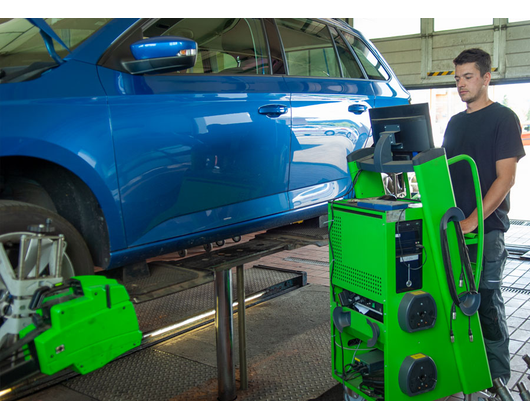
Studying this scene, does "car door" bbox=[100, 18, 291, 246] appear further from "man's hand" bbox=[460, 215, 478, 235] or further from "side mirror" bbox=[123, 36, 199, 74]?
"man's hand" bbox=[460, 215, 478, 235]

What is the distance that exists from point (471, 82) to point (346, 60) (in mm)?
1050

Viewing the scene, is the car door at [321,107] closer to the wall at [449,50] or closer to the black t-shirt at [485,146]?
the black t-shirt at [485,146]

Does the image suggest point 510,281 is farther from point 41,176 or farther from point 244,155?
point 41,176

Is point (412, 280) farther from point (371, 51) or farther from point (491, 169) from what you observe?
point (371, 51)

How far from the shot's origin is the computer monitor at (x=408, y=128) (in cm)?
222

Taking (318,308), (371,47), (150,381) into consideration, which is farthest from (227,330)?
(371,47)

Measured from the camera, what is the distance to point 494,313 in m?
2.65

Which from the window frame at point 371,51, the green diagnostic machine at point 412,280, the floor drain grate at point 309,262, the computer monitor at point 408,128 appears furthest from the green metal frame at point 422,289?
the floor drain grate at point 309,262

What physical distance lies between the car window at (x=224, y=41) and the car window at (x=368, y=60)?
1092 mm

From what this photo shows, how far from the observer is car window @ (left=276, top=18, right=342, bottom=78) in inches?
117

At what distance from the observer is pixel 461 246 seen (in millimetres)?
2258

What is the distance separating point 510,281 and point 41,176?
426cm

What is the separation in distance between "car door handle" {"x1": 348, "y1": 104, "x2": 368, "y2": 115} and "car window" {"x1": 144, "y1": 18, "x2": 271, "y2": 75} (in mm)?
743

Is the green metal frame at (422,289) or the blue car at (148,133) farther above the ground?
the blue car at (148,133)
